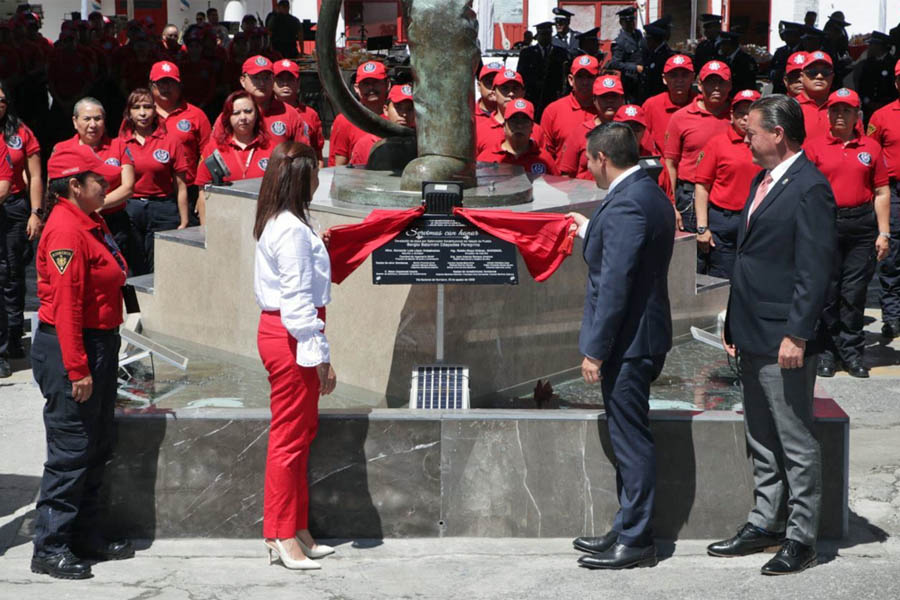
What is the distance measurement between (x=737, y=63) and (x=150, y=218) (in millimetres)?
9174

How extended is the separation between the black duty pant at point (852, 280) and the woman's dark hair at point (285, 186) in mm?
4575

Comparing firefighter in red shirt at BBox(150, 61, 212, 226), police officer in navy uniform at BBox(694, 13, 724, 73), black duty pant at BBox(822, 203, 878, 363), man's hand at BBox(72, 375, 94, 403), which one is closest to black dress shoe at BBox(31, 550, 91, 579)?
man's hand at BBox(72, 375, 94, 403)

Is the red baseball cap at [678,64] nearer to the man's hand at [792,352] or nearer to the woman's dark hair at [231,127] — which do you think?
the woman's dark hair at [231,127]

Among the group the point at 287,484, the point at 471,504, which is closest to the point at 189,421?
the point at 287,484

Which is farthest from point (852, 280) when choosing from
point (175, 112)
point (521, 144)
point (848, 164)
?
point (175, 112)

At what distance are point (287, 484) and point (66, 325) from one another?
3.54ft

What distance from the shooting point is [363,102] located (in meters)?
10.2

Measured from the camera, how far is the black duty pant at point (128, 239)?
359 inches

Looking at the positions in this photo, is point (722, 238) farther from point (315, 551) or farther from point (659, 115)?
point (315, 551)

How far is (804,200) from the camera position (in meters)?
5.42

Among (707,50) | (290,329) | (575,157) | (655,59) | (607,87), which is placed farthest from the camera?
(707,50)

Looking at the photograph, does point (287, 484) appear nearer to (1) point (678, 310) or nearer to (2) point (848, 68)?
(1) point (678, 310)

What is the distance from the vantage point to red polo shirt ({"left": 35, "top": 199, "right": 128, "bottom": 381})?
5359mm

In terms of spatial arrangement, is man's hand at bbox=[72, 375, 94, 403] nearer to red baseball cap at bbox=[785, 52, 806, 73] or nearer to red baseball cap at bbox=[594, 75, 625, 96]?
red baseball cap at bbox=[594, 75, 625, 96]
